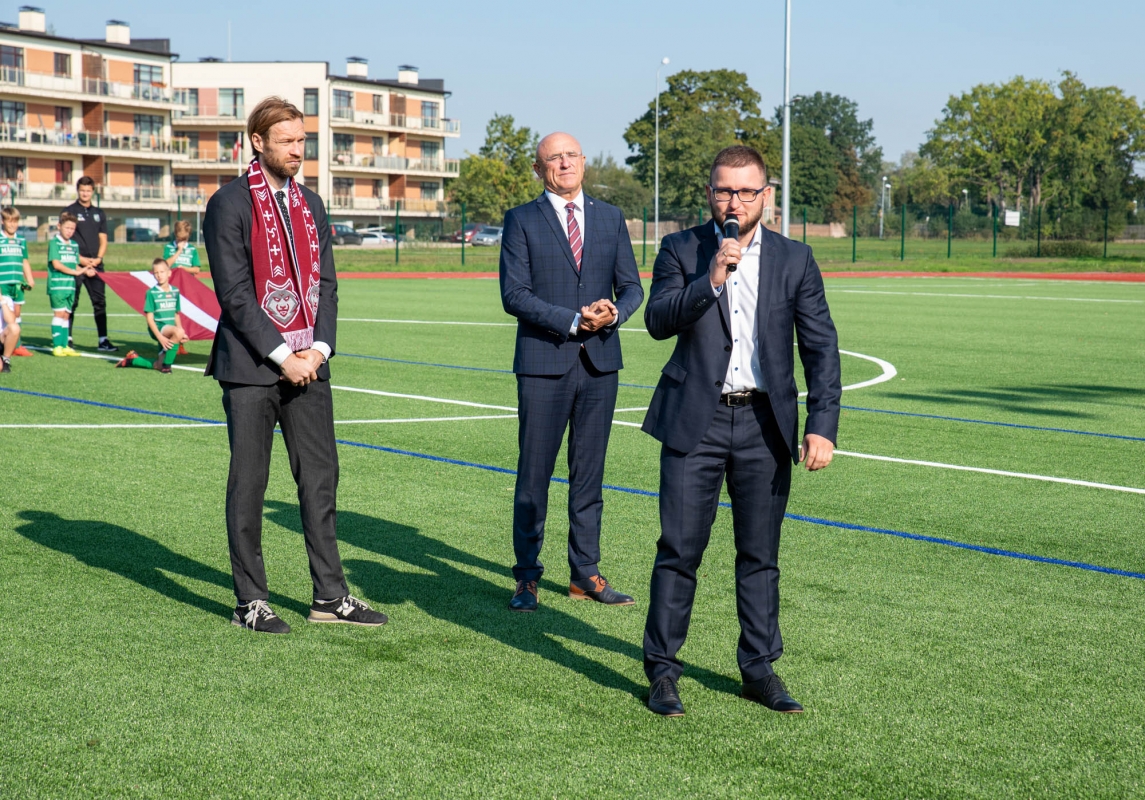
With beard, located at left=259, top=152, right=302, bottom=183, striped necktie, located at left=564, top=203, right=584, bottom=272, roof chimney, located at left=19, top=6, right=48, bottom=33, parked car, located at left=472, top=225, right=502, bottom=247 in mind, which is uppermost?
roof chimney, located at left=19, top=6, right=48, bottom=33

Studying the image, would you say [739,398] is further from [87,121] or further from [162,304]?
[87,121]

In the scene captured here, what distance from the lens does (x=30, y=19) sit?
75750 mm

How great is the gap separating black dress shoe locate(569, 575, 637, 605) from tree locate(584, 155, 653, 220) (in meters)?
86.7

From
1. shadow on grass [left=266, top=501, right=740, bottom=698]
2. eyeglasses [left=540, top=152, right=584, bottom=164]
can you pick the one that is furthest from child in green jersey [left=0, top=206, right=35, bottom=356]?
eyeglasses [left=540, top=152, right=584, bottom=164]

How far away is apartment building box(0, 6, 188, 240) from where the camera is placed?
240ft

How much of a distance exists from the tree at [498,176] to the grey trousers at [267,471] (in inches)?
2789

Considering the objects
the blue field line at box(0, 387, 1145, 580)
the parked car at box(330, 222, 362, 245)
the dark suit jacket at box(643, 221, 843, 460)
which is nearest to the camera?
the dark suit jacket at box(643, 221, 843, 460)

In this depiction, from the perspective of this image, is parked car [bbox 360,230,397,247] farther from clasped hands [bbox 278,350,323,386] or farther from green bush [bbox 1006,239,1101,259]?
clasped hands [bbox 278,350,323,386]

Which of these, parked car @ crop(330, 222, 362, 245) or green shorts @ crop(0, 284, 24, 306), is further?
parked car @ crop(330, 222, 362, 245)

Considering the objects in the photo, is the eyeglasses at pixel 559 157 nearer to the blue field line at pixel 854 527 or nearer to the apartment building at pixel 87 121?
the blue field line at pixel 854 527

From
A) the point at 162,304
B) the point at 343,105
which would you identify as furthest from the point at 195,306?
the point at 343,105

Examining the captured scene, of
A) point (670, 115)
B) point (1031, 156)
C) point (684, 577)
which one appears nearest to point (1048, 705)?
point (684, 577)

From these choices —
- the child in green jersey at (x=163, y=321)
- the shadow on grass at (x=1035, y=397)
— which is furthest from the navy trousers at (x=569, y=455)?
the child in green jersey at (x=163, y=321)

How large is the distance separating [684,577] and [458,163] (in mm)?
94905
